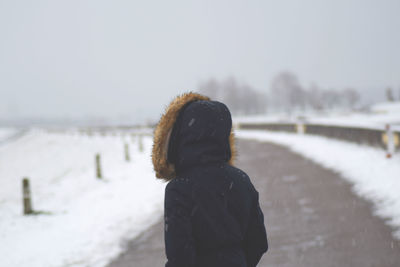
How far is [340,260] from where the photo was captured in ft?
14.6

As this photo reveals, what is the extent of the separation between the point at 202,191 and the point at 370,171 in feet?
28.0

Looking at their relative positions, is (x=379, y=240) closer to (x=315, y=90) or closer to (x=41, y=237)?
(x=41, y=237)

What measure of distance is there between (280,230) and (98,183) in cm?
947

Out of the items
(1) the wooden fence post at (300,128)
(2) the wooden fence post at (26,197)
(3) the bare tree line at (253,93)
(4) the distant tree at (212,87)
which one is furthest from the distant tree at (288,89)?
(2) the wooden fence post at (26,197)

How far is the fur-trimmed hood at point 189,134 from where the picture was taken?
6.78ft

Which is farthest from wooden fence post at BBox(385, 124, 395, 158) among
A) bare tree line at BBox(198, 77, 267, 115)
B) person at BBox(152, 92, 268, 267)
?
bare tree line at BBox(198, 77, 267, 115)

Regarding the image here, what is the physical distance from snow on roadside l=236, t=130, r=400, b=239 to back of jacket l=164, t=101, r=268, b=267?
3.89 metres

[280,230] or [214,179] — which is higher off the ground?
[214,179]

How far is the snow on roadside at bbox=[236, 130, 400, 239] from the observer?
21.0 ft

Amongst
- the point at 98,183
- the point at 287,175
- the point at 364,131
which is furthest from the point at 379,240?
the point at 98,183

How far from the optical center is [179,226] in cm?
197

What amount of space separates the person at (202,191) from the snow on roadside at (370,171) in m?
3.87

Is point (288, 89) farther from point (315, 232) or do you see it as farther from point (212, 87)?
point (315, 232)

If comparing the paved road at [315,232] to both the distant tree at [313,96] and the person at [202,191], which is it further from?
the distant tree at [313,96]
